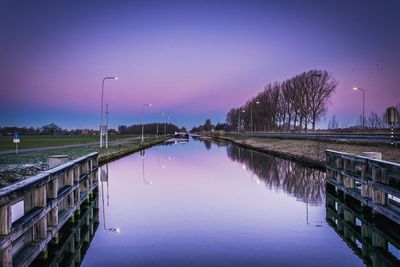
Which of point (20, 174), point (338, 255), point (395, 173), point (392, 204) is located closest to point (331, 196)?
point (392, 204)

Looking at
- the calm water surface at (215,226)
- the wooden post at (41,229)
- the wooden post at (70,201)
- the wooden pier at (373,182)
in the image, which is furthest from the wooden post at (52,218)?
the wooden pier at (373,182)

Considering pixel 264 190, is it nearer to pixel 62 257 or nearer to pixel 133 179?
pixel 133 179

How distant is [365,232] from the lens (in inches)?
383

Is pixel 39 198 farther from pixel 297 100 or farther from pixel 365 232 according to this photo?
pixel 297 100

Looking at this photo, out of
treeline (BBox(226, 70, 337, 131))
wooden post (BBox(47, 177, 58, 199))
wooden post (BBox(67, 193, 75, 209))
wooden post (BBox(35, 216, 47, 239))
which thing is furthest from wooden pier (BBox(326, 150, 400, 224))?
treeline (BBox(226, 70, 337, 131))

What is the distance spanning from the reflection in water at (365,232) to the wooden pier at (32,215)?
6097mm

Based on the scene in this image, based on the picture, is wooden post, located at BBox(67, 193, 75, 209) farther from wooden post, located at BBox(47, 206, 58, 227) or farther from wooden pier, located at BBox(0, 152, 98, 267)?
wooden post, located at BBox(47, 206, 58, 227)

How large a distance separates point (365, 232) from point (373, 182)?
1765 millimetres

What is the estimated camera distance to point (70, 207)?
10.8 m

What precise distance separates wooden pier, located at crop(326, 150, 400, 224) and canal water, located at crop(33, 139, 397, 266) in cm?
116

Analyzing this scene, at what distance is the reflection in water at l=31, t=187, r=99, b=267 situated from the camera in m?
7.66

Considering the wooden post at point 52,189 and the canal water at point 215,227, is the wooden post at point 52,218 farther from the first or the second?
the canal water at point 215,227

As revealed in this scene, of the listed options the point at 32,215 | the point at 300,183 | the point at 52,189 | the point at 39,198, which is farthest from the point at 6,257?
the point at 300,183

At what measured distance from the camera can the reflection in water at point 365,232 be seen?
785 cm
